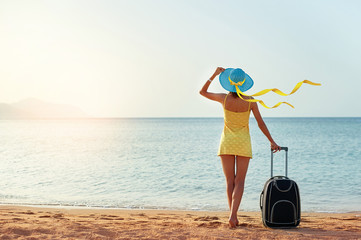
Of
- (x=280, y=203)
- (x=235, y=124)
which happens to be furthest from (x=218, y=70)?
(x=280, y=203)

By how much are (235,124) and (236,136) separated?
13cm

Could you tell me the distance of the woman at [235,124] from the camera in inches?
180

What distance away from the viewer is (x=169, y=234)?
4.35 metres

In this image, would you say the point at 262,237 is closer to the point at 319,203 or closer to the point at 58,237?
the point at 58,237

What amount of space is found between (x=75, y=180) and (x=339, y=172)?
328 inches

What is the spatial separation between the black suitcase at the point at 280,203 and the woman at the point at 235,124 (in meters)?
0.31

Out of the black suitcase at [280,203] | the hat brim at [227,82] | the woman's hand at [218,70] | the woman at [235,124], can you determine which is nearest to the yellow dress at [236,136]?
the woman at [235,124]

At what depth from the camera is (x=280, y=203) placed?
4.64 metres

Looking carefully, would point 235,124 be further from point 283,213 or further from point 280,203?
point 283,213

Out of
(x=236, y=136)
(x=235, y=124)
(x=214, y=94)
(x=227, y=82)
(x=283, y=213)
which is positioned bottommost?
(x=283, y=213)

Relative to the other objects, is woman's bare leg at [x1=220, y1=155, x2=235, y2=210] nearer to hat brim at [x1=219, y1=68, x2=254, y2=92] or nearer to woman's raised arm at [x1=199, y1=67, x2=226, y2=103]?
woman's raised arm at [x1=199, y1=67, x2=226, y2=103]

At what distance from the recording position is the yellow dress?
4598 millimetres

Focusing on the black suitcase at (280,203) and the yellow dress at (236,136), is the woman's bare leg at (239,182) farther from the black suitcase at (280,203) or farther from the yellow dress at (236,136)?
the black suitcase at (280,203)

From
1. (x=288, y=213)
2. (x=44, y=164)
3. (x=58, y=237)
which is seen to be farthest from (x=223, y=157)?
(x=44, y=164)
